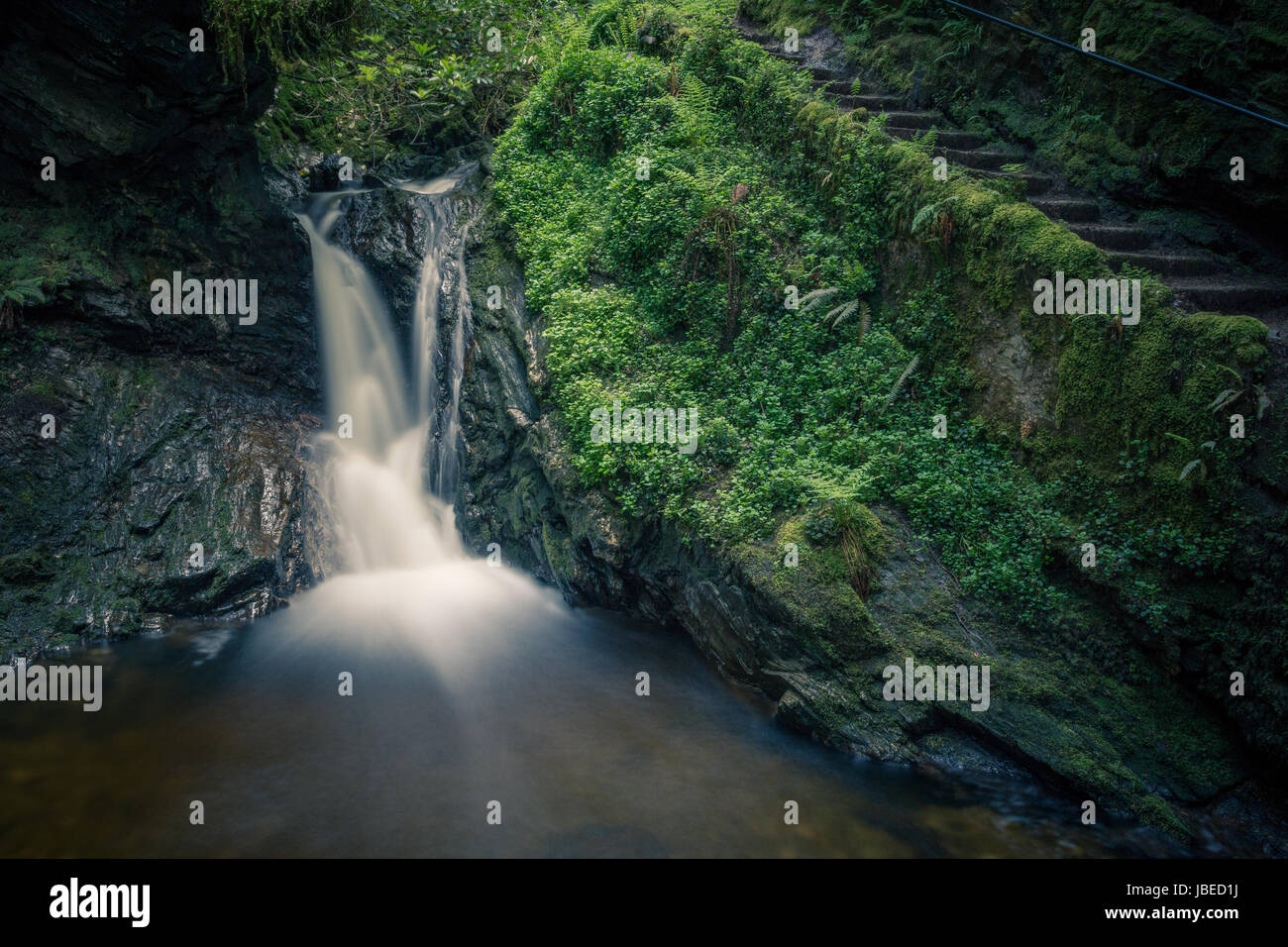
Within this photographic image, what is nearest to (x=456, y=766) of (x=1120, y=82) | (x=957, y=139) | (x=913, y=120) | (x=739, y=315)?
(x=739, y=315)

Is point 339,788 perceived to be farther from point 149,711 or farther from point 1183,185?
point 1183,185

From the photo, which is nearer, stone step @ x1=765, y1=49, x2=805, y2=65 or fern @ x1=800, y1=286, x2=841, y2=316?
fern @ x1=800, y1=286, x2=841, y2=316

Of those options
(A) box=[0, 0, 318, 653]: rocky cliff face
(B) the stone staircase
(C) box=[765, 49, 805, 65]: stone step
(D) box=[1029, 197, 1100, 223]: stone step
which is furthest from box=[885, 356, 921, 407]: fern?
(A) box=[0, 0, 318, 653]: rocky cliff face

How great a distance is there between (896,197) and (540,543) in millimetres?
6761

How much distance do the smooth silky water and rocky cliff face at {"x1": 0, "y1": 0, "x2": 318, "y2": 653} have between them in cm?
92

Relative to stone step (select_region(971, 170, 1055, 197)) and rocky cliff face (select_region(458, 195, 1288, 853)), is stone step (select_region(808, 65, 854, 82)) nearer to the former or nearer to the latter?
stone step (select_region(971, 170, 1055, 197))

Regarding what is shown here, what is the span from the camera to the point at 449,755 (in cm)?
712

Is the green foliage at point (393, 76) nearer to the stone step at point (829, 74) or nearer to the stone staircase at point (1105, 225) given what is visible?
the stone step at point (829, 74)

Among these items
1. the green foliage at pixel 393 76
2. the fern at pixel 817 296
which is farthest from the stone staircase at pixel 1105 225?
the green foliage at pixel 393 76

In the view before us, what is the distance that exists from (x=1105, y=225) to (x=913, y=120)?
137 inches

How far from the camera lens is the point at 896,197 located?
30.3 ft

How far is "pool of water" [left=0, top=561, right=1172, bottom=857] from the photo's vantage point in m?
5.89

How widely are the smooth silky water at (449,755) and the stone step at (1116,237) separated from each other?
6.12 m

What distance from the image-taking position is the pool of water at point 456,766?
5891 mm
